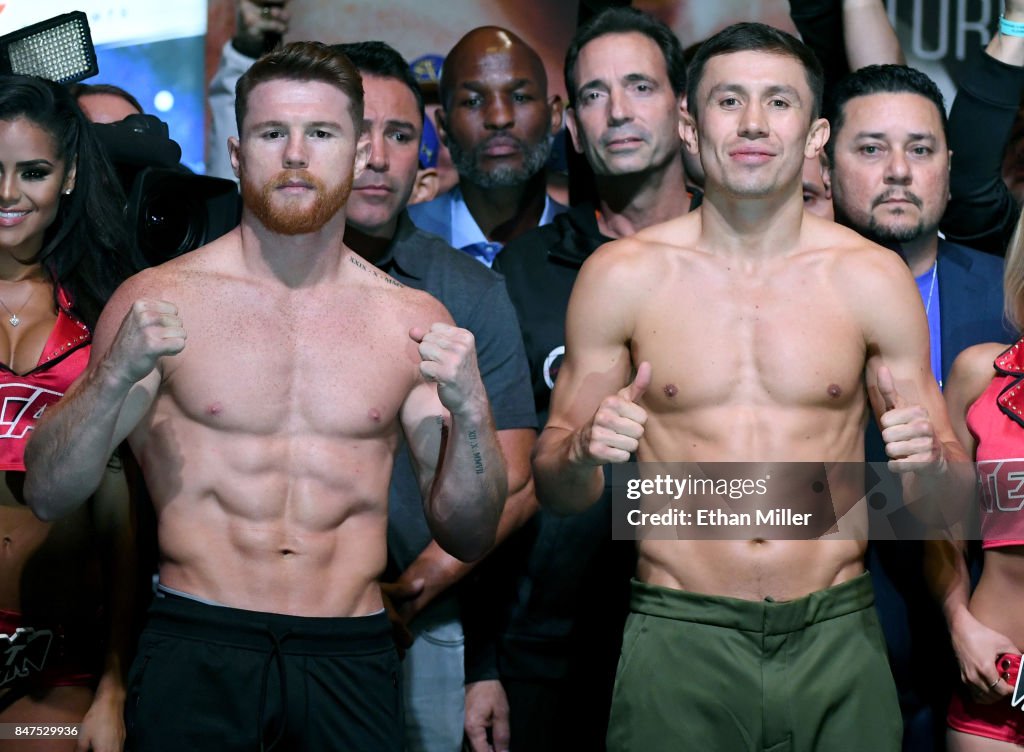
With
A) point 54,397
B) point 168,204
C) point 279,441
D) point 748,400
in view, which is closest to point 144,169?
point 168,204

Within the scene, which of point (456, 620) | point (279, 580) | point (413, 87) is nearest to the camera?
point (279, 580)

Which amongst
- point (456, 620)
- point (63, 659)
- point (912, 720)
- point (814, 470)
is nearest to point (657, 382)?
point (814, 470)

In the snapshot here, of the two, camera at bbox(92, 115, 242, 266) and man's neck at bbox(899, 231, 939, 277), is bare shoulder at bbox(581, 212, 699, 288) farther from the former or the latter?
camera at bbox(92, 115, 242, 266)

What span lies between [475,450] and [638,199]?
1237 millimetres

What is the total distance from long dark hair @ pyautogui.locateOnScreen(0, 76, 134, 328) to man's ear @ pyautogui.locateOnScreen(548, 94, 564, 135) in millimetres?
1481

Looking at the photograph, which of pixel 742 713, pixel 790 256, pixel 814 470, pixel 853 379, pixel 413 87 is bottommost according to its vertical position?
pixel 742 713

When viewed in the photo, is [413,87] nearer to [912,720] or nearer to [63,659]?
[63,659]

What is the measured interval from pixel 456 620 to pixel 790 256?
1.15 m

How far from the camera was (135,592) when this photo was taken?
3.15 meters

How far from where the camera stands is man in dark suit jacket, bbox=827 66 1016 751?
3373 millimetres

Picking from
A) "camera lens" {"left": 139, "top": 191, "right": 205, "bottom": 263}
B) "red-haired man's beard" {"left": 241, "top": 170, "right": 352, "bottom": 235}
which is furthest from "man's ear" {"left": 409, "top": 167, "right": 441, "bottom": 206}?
"red-haired man's beard" {"left": 241, "top": 170, "right": 352, "bottom": 235}

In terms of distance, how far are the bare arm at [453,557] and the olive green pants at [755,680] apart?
2.04 ft

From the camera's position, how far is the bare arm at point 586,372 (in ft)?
9.30

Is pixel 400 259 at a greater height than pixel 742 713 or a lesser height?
greater
